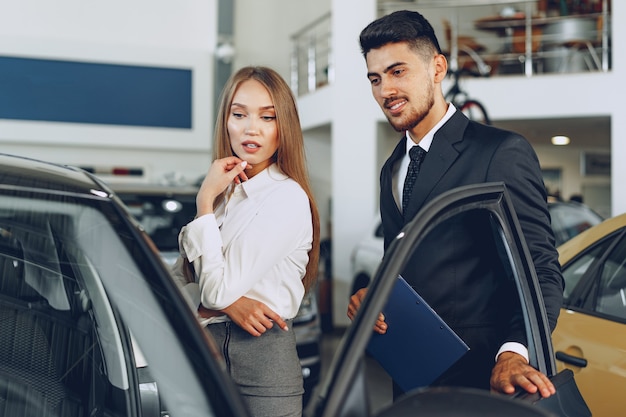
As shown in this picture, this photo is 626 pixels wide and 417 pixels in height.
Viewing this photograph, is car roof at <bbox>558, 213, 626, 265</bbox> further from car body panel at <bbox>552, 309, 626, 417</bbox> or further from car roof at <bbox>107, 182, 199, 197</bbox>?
car roof at <bbox>107, 182, 199, 197</bbox>

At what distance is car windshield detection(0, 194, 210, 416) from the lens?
121cm

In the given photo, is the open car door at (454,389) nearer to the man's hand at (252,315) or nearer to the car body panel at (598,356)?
the man's hand at (252,315)

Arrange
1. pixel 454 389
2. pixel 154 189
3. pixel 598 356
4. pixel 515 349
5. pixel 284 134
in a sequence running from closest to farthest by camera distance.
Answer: pixel 454 389 → pixel 515 349 → pixel 284 134 → pixel 598 356 → pixel 154 189

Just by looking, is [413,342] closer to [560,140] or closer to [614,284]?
[614,284]

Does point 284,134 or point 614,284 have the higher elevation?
point 284,134

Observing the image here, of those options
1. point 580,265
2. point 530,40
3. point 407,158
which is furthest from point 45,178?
point 530,40

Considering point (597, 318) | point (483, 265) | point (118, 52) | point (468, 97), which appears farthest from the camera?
point (118, 52)

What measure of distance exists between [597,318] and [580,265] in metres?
0.26

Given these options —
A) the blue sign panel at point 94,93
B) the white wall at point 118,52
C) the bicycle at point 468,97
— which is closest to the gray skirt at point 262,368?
the bicycle at point 468,97

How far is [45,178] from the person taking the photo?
1274mm

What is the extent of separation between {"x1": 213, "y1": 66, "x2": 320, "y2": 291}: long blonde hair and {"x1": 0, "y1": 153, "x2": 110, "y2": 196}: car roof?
1.55ft

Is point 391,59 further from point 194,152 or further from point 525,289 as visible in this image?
point 194,152

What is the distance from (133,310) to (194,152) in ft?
36.0

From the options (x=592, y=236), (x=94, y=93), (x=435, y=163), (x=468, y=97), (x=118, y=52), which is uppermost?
(x=118, y=52)
